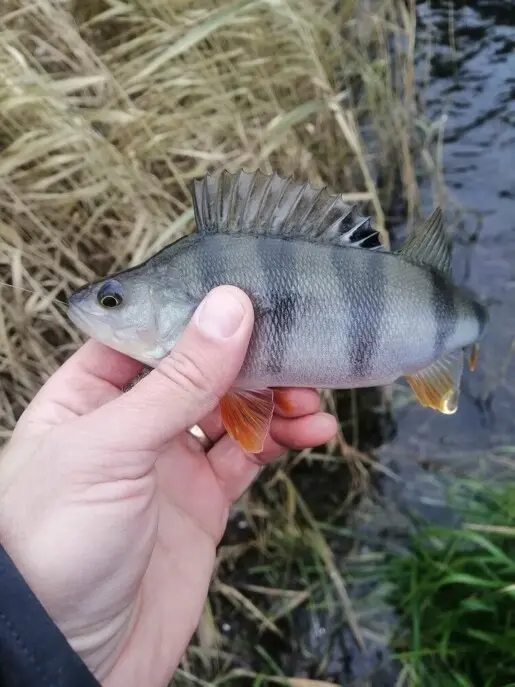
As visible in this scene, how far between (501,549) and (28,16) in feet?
8.67

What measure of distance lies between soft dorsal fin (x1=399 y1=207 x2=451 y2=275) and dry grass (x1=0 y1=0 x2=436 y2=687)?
86 cm

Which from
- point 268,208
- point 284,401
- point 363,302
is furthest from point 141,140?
point 363,302

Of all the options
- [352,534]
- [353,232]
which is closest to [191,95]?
[353,232]

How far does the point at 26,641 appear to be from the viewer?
1.19 m

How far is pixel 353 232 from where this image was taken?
165 centimetres

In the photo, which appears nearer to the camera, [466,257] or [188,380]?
[188,380]

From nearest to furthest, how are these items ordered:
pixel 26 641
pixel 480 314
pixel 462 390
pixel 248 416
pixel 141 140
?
pixel 26 641 < pixel 248 416 < pixel 480 314 < pixel 141 140 < pixel 462 390

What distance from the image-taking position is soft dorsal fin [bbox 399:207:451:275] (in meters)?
1.77

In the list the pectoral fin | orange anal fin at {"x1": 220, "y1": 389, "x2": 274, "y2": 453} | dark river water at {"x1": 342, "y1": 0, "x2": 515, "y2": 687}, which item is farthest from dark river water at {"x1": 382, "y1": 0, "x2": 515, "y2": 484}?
orange anal fin at {"x1": 220, "y1": 389, "x2": 274, "y2": 453}

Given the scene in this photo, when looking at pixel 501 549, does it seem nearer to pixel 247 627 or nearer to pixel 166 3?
pixel 247 627

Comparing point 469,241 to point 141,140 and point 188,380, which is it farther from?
point 188,380

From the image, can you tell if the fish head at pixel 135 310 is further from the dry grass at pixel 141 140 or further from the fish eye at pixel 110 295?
the dry grass at pixel 141 140

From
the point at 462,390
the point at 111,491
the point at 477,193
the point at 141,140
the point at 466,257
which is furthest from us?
the point at 477,193

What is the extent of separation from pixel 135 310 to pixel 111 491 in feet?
1.46
